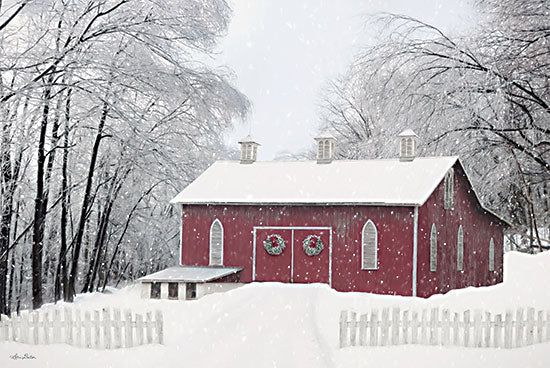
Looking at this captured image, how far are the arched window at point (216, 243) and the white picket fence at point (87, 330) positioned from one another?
1068cm

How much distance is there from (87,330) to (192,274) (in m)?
9.19

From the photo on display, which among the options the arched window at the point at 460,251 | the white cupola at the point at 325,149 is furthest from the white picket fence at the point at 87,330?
the arched window at the point at 460,251

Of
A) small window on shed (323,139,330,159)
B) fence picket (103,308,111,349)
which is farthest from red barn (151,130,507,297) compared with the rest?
fence picket (103,308,111,349)

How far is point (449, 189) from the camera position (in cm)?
2380

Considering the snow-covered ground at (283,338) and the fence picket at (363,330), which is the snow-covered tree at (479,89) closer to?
the snow-covered ground at (283,338)

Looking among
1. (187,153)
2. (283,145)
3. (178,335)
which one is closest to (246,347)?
(178,335)

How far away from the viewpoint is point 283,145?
6159cm

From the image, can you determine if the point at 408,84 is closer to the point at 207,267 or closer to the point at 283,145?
the point at 207,267

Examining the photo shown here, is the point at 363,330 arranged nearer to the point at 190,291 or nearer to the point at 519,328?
the point at 519,328

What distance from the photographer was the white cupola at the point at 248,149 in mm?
26766

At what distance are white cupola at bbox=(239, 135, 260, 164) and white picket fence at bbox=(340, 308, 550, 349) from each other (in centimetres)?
1475

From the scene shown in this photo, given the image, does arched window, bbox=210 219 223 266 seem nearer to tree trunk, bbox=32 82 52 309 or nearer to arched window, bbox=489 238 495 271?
tree trunk, bbox=32 82 52 309

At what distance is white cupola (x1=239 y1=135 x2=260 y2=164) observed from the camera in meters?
26.8

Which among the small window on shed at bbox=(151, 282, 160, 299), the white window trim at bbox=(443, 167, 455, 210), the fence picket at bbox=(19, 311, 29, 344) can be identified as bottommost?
the small window on shed at bbox=(151, 282, 160, 299)
